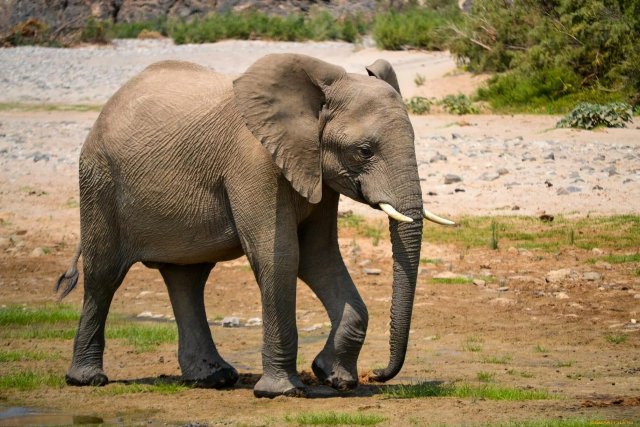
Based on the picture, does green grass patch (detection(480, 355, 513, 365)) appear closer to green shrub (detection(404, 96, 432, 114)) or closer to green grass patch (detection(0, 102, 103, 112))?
green shrub (detection(404, 96, 432, 114))

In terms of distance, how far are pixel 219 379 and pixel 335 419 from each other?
1723 millimetres

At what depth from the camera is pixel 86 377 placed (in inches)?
358

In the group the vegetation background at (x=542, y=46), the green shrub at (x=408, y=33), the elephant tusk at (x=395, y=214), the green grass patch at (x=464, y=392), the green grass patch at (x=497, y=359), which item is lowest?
the green shrub at (x=408, y=33)

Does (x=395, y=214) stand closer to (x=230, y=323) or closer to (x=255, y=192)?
(x=255, y=192)

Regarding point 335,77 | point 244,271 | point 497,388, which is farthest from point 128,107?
point 244,271

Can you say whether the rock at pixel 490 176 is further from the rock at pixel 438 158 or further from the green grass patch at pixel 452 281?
the green grass patch at pixel 452 281

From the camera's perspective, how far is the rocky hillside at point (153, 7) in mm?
55406

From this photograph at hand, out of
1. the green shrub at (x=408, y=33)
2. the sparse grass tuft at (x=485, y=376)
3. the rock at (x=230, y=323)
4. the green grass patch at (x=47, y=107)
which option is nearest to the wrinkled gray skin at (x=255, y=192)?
the sparse grass tuft at (x=485, y=376)

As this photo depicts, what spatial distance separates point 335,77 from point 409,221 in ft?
3.75

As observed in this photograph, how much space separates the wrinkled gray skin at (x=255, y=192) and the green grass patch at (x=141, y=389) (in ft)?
0.56

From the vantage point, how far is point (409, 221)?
7816 mm

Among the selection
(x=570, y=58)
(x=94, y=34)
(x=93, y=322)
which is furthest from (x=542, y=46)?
(x=94, y=34)

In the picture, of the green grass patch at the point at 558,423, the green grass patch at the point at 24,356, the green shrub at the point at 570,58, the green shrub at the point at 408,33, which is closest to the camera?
the green grass patch at the point at 558,423

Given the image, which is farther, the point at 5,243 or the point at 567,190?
the point at 567,190
